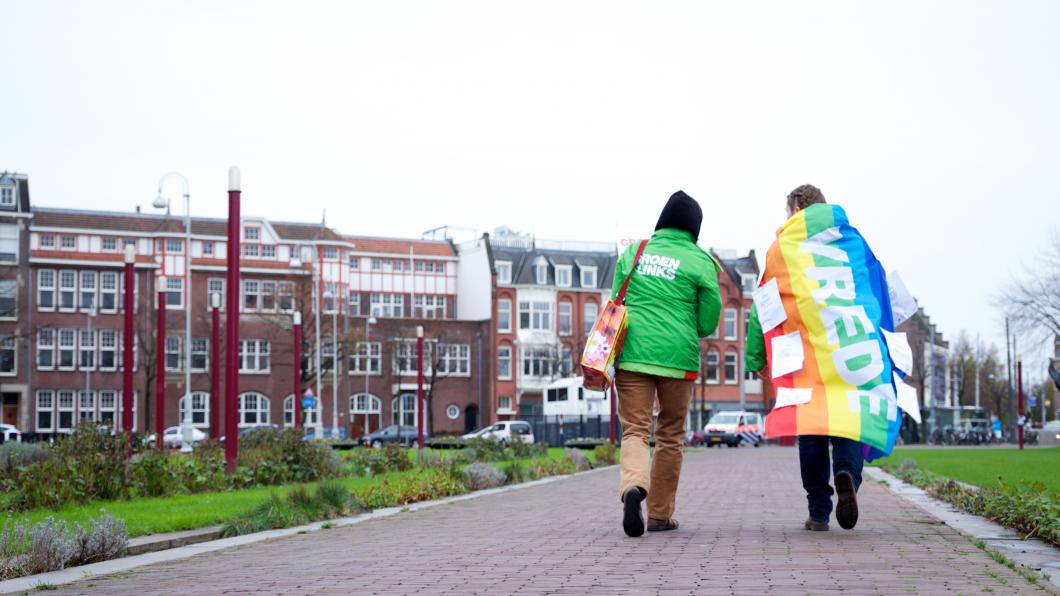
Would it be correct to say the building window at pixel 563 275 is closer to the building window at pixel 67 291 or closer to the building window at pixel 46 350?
the building window at pixel 67 291

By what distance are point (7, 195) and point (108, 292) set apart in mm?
7579

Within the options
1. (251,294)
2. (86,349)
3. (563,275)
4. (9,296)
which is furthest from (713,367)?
(9,296)

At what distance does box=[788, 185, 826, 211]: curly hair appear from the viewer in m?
8.44

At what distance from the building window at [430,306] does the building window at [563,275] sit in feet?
25.3

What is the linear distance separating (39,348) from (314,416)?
16526 mm

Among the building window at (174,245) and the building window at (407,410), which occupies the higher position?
the building window at (174,245)

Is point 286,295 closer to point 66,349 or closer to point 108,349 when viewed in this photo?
point 108,349

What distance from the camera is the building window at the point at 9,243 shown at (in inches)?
2953

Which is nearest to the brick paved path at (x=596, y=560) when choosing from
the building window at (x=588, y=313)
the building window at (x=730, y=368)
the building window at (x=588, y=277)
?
the building window at (x=588, y=313)

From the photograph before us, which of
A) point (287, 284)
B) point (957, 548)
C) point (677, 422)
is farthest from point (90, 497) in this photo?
point (287, 284)

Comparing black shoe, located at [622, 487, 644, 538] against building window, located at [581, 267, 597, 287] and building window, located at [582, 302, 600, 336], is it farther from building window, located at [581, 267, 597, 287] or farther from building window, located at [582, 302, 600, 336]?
building window, located at [581, 267, 597, 287]

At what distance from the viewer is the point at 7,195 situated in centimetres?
7556

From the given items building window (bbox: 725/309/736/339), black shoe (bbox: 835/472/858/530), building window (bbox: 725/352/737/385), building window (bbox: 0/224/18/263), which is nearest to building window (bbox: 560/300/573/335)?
building window (bbox: 725/309/736/339)

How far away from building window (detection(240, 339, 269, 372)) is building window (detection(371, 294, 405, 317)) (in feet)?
28.4
